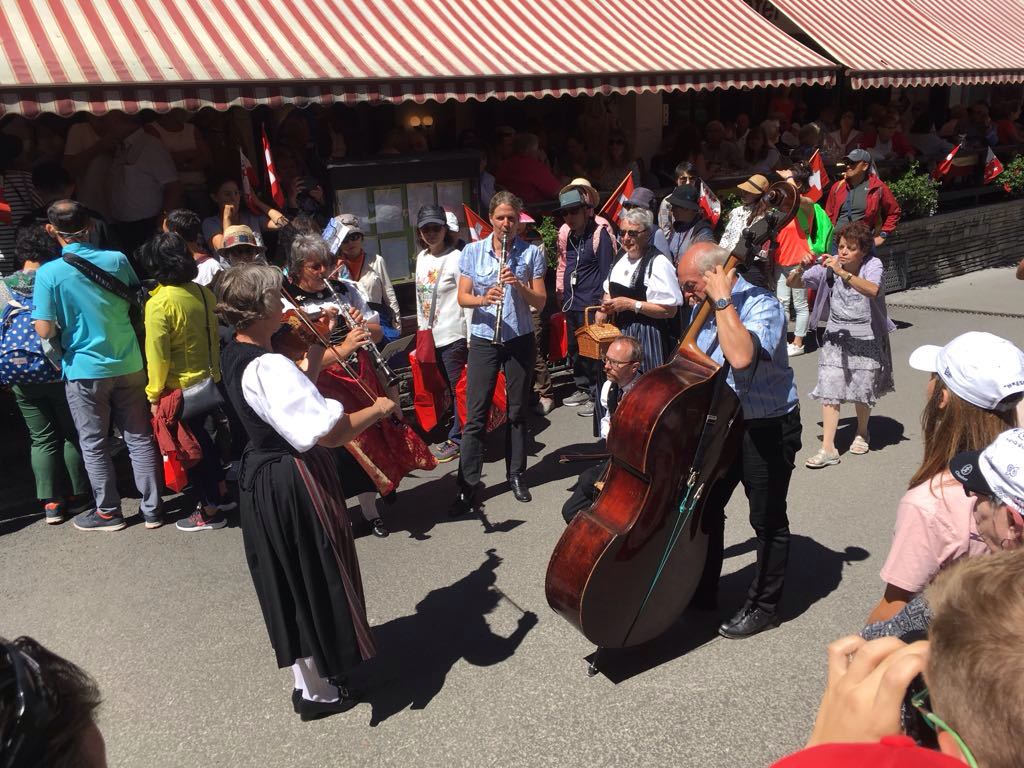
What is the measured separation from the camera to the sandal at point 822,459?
5.55m

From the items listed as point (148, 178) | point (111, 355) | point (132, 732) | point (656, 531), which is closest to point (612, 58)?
point (148, 178)

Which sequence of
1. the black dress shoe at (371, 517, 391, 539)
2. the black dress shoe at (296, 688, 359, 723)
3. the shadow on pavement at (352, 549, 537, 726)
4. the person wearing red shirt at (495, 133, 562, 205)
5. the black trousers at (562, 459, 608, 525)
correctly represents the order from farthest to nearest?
the person wearing red shirt at (495, 133, 562, 205) < the black dress shoe at (371, 517, 391, 539) < the black trousers at (562, 459, 608, 525) < the shadow on pavement at (352, 549, 537, 726) < the black dress shoe at (296, 688, 359, 723)

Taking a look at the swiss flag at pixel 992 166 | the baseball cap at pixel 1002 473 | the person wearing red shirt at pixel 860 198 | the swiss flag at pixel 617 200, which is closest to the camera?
the baseball cap at pixel 1002 473

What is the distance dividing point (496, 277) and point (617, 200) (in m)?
2.49

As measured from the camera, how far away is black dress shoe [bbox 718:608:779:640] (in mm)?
3652

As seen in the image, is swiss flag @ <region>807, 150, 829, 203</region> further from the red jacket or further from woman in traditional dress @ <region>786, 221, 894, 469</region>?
woman in traditional dress @ <region>786, 221, 894, 469</region>

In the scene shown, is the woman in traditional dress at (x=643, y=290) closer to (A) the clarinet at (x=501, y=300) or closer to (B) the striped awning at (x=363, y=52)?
(A) the clarinet at (x=501, y=300)

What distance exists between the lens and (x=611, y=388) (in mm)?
4605

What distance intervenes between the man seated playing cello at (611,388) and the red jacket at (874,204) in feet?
16.0

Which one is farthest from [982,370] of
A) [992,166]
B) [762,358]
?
[992,166]

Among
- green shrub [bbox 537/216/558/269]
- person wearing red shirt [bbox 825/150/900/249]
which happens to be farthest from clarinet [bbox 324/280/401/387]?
person wearing red shirt [bbox 825/150/900/249]

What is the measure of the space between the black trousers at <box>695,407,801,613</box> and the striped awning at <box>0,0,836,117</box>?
4.09m

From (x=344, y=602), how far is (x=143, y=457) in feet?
8.09

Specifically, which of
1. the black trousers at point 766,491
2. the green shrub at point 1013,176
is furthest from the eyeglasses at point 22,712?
the green shrub at point 1013,176
